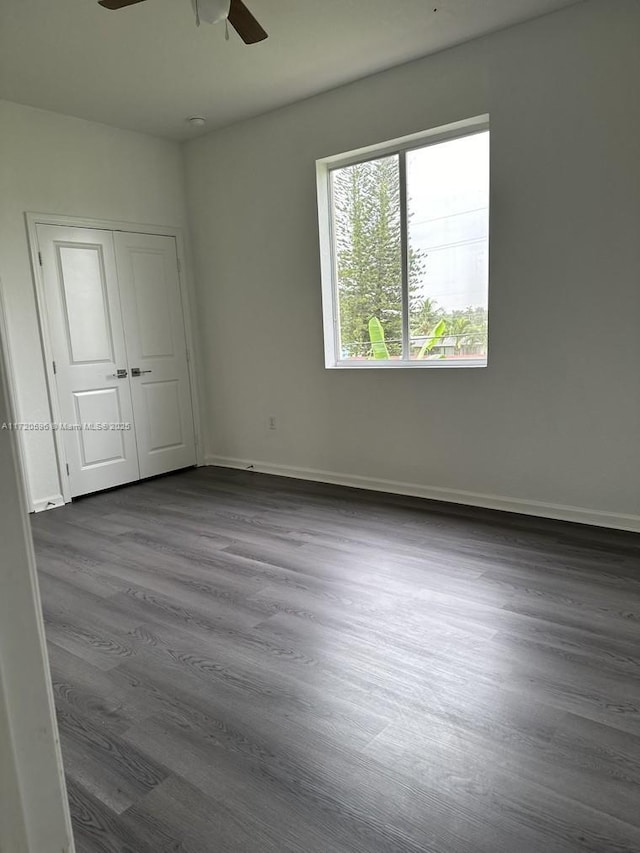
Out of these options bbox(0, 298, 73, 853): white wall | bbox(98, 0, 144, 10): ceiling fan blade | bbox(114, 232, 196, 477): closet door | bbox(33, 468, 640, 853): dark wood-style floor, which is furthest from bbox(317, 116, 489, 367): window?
bbox(0, 298, 73, 853): white wall

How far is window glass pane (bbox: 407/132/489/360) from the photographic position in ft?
11.7

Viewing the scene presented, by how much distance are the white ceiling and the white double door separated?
0.99m

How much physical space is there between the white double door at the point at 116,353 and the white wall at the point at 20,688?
3.93 m

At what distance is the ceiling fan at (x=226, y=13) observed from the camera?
233cm

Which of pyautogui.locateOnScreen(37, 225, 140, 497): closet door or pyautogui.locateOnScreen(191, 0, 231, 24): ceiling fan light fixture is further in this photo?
pyautogui.locateOnScreen(37, 225, 140, 497): closet door

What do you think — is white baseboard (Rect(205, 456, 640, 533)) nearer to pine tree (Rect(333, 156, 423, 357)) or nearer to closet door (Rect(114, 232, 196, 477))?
closet door (Rect(114, 232, 196, 477))

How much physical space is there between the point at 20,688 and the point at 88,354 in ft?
13.5

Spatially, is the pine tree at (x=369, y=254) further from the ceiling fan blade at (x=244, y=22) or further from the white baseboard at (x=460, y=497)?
the ceiling fan blade at (x=244, y=22)

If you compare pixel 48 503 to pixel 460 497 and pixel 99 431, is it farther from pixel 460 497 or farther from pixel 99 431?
pixel 460 497

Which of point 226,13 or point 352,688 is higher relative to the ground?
point 226,13

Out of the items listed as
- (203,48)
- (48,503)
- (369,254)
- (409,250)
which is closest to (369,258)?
(369,254)

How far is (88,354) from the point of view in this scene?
434 cm

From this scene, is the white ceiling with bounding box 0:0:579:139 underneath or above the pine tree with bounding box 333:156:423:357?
above

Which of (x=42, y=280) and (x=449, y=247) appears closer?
(x=449, y=247)
